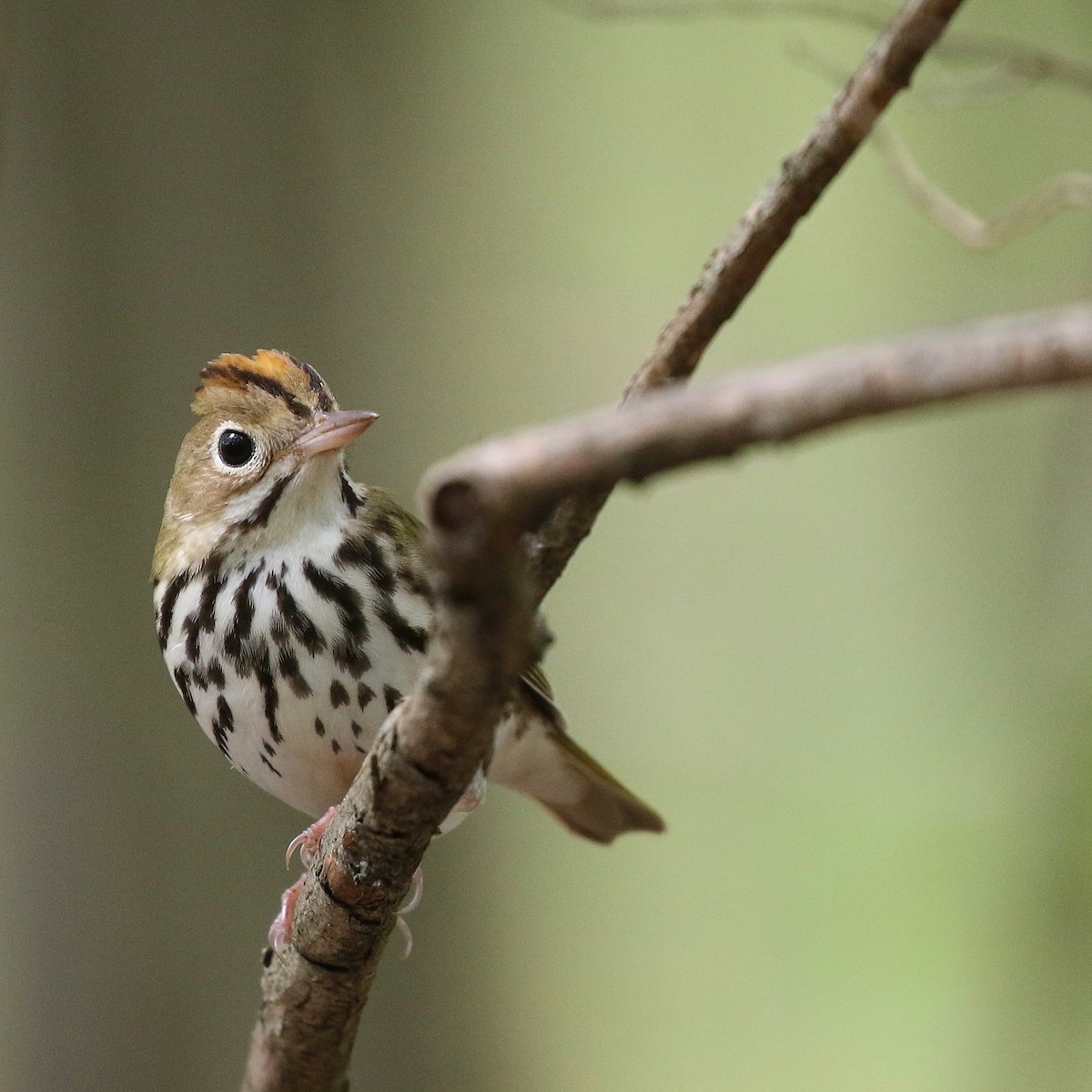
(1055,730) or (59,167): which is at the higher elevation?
(59,167)

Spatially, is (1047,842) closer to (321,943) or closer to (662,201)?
(321,943)

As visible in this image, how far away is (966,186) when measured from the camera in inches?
192

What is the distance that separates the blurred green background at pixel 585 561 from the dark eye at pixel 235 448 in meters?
0.57

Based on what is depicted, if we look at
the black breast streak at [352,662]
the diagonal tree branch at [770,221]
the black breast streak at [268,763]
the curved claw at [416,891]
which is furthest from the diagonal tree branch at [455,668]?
the black breast streak at [352,662]

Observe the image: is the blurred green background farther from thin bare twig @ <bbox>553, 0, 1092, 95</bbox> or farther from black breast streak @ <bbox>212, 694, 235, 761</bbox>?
black breast streak @ <bbox>212, 694, 235, 761</bbox>

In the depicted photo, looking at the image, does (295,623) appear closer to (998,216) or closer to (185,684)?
(185,684)

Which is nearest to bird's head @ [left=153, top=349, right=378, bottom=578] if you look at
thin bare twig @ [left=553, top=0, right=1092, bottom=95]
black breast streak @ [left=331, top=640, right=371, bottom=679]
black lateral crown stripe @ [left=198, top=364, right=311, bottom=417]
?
black lateral crown stripe @ [left=198, top=364, right=311, bottom=417]

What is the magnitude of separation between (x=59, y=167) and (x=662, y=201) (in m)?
3.86

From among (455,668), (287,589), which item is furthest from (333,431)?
(455,668)

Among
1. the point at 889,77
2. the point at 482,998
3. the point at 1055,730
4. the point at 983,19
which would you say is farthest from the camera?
the point at 983,19

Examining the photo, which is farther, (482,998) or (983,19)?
(983,19)

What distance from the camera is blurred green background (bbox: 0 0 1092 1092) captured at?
2.56 meters

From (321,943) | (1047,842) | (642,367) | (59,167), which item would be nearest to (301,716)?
(321,943)

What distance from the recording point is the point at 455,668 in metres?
0.81
